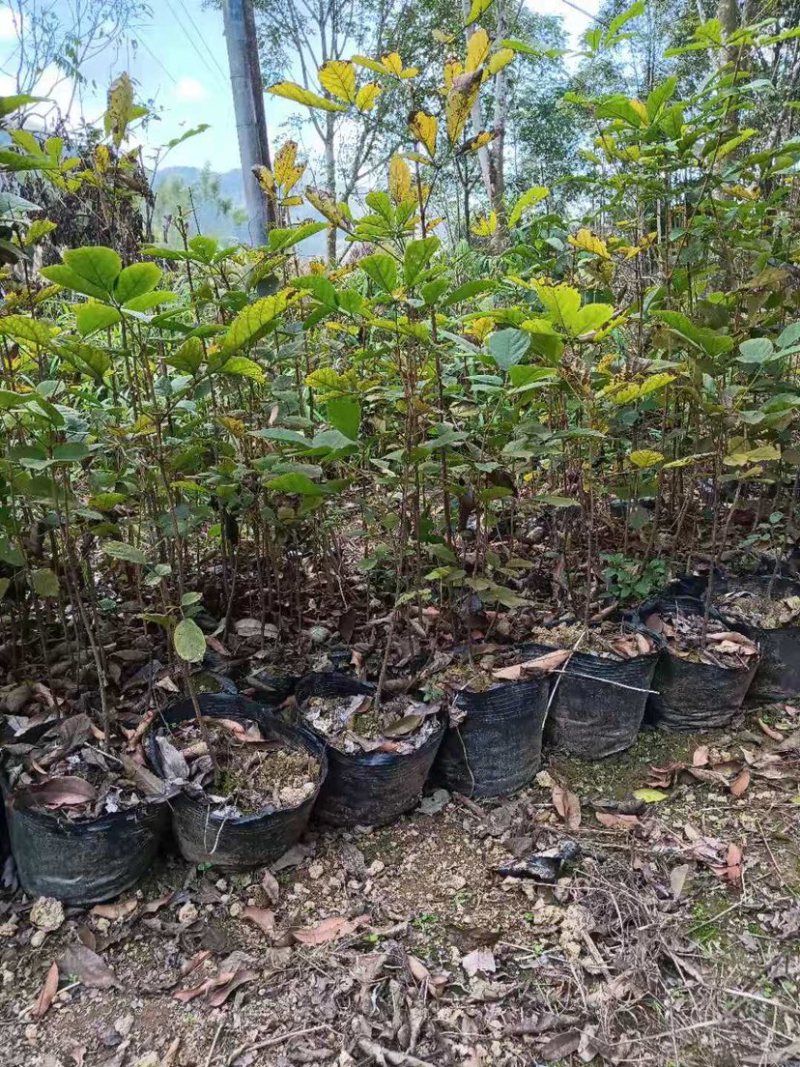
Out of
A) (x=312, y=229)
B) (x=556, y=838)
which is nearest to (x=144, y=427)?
(x=312, y=229)

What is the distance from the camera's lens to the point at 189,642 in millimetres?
1143

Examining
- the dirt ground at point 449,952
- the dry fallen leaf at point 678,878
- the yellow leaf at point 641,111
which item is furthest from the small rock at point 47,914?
the yellow leaf at point 641,111

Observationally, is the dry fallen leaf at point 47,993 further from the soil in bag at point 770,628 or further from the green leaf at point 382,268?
the soil in bag at point 770,628

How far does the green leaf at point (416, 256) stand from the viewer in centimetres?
112

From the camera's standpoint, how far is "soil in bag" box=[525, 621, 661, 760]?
5.41 ft

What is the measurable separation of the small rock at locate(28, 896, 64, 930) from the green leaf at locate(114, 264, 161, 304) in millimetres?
1039

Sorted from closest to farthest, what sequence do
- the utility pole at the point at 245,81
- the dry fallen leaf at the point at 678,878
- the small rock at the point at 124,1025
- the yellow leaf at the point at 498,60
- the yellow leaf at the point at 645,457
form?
the small rock at the point at 124,1025 < the yellow leaf at the point at 498,60 < the dry fallen leaf at the point at 678,878 < the yellow leaf at the point at 645,457 < the utility pole at the point at 245,81

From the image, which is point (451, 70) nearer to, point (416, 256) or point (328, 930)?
point (416, 256)

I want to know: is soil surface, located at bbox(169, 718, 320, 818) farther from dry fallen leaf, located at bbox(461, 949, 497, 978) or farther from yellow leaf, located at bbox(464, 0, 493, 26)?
yellow leaf, located at bbox(464, 0, 493, 26)

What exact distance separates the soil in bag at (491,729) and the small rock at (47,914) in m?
0.76

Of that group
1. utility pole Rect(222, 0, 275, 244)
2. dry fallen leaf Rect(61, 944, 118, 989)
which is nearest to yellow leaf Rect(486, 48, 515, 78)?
dry fallen leaf Rect(61, 944, 118, 989)

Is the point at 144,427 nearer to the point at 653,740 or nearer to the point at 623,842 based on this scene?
the point at 623,842

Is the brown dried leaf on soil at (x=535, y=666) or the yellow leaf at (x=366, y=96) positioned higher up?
the yellow leaf at (x=366, y=96)

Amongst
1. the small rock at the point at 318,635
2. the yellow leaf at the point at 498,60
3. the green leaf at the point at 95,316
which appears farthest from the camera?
the small rock at the point at 318,635
